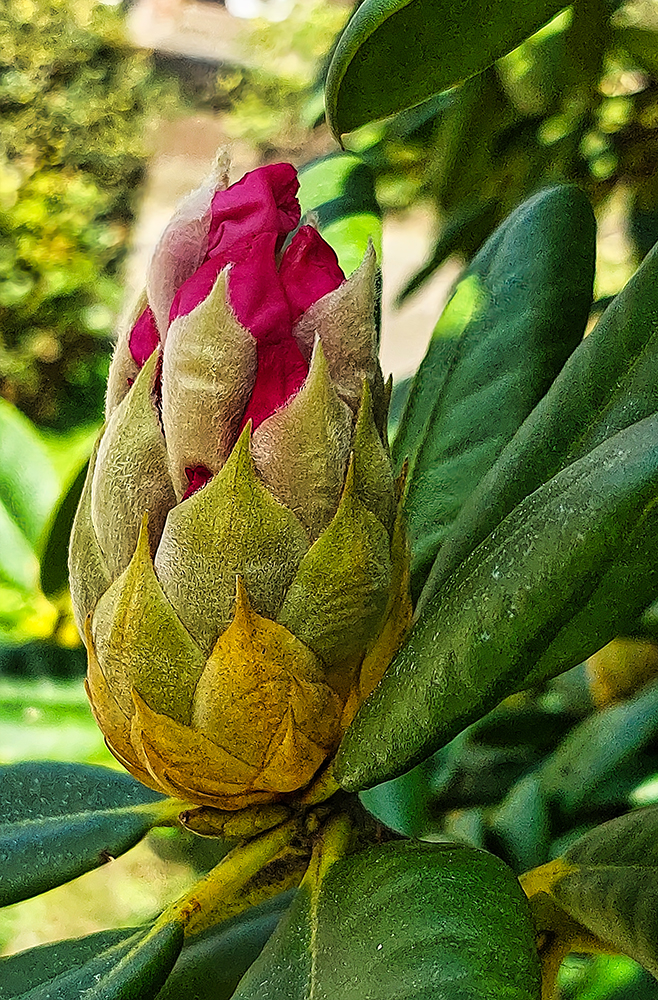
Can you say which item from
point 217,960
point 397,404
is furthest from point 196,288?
point 397,404

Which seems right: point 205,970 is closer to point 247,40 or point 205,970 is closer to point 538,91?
point 538,91

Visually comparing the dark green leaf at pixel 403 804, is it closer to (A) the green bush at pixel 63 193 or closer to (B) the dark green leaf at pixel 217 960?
(B) the dark green leaf at pixel 217 960

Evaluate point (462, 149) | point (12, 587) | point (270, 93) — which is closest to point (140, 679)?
point (12, 587)

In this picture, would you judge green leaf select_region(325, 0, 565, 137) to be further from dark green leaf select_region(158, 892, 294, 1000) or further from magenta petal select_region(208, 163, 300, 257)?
dark green leaf select_region(158, 892, 294, 1000)

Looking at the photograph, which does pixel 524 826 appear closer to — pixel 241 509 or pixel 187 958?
pixel 187 958

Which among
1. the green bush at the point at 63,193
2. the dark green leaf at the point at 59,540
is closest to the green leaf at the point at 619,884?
the dark green leaf at the point at 59,540

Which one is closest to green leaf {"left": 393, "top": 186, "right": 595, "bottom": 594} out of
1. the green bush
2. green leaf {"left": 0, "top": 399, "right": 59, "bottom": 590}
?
green leaf {"left": 0, "top": 399, "right": 59, "bottom": 590}

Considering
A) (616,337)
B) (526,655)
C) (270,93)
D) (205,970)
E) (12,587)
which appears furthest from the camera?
(270,93)
